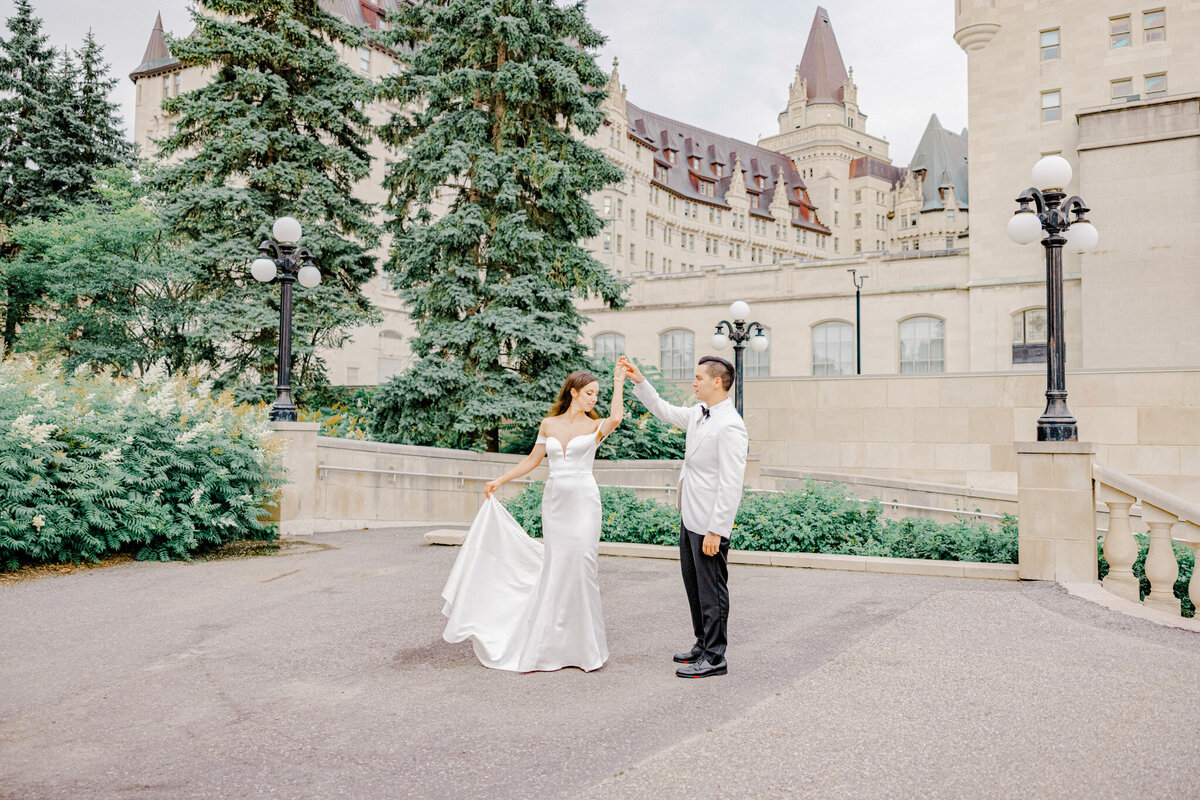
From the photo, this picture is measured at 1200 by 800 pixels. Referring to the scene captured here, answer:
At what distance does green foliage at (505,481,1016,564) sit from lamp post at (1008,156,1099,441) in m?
1.77

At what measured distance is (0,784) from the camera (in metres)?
3.80

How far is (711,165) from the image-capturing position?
90625 mm

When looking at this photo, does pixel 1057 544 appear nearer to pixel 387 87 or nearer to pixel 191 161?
pixel 387 87

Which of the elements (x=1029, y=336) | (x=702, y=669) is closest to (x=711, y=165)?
(x=1029, y=336)

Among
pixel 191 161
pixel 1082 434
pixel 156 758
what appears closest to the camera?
pixel 156 758

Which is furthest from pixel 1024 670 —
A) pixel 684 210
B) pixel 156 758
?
pixel 684 210

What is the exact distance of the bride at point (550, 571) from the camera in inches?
225

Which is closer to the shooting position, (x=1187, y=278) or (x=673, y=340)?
(x=1187, y=278)

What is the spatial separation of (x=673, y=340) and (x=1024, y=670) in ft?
116

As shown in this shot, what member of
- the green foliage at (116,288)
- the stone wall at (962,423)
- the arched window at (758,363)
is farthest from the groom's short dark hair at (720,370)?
the arched window at (758,363)

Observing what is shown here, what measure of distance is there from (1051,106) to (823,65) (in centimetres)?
8217

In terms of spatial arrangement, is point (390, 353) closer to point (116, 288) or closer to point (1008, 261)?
point (116, 288)

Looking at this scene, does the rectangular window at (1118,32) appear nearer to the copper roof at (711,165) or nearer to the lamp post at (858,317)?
the lamp post at (858,317)

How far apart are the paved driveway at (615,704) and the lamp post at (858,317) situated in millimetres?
29900
